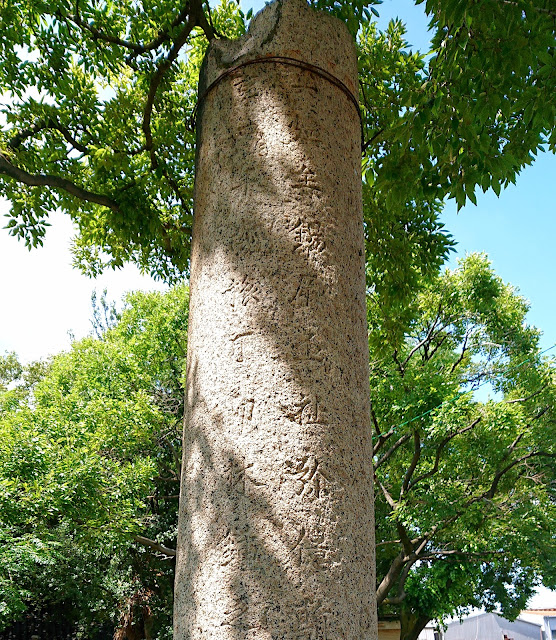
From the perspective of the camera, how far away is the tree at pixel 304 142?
2.02 m

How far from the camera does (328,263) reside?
206cm

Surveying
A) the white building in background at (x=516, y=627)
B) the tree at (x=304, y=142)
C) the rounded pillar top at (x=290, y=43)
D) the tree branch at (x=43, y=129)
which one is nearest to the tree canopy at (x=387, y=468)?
the tree at (x=304, y=142)

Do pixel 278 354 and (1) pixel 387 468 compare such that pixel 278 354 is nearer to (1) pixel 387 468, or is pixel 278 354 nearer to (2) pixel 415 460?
(2) pixel 415 460

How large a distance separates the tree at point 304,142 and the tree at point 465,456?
596 cm

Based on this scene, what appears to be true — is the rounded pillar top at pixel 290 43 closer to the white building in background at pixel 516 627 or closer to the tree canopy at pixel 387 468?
the tree canopy at pixel 387 468

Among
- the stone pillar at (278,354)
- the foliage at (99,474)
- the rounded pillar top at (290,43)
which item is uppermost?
the foliage at (99,474)

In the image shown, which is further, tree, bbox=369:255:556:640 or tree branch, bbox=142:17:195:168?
tree, bbox=369:255:556:640

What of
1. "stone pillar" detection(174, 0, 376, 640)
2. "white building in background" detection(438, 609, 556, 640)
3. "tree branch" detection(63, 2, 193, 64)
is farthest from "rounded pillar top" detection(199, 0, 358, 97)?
"white building in background" detection(438, 609, 556, 640)

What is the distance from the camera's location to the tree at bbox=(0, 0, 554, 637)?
6.61ft

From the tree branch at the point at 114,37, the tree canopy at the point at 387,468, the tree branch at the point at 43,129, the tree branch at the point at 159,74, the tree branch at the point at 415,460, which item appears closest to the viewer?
the tree branch at the point at 159,74

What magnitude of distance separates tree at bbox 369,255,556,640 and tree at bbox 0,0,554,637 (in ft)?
19.6

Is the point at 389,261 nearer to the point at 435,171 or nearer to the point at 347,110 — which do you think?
the point at 435,171

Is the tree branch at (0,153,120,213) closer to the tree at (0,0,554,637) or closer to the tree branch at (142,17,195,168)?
the tree at (0,0,554,637)

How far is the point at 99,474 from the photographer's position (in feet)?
38.1
